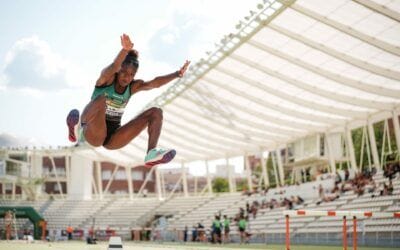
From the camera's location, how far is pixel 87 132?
23.9ft

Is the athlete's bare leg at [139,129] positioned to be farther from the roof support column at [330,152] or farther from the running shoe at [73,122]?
the roof support column at [330,152]

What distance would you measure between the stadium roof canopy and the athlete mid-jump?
12.6m

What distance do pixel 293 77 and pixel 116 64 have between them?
19429 mm

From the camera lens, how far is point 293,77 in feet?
83.7

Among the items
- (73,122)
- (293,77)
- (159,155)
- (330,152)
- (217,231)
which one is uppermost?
(293,77)

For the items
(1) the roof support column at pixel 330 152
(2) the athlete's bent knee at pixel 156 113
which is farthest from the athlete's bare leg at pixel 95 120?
(1) the roof support column at pixel 330 152

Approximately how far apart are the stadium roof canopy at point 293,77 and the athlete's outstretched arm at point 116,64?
13137 millimetres

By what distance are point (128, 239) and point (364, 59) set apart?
23.4m

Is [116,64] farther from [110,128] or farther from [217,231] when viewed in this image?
[217,231]

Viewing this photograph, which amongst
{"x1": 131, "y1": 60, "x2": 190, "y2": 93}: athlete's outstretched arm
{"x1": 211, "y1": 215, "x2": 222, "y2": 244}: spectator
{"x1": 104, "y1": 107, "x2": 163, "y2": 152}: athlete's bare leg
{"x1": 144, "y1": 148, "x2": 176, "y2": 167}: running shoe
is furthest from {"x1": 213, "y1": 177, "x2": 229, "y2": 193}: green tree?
{"x1": 144, "y1": 148, "x2": 176, "y2": 167}: running shoe

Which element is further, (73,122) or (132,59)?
(73,122)

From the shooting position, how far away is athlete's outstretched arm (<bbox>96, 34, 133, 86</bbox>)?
6.47 metres

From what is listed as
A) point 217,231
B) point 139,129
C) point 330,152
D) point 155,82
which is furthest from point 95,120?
point 330,152

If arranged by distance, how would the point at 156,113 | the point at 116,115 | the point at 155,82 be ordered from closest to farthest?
the point at 116,115 → the point at 156,113 → the point at 155,82
